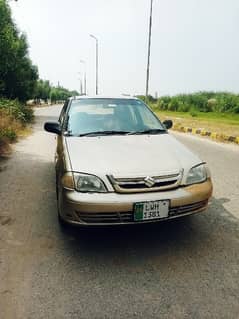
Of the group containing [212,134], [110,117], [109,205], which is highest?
[110,117]

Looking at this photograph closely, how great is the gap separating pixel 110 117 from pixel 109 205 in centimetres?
193

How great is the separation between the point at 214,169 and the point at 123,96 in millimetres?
2791

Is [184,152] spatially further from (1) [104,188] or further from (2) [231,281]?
(2) [231,281]

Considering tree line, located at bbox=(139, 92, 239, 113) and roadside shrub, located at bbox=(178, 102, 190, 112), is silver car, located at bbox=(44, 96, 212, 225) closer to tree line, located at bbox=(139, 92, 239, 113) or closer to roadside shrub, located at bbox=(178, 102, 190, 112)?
tree line, located at bbox=(139, 92, 239, 113)

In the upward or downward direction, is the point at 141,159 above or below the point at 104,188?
above

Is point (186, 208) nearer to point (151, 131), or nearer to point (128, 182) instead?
point (128, 182)

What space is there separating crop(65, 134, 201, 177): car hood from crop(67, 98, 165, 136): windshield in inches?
11.8

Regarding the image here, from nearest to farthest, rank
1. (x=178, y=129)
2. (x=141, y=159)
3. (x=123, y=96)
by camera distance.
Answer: (x=141, y=159) < (x=123, y=96) < (x=178, y=129)

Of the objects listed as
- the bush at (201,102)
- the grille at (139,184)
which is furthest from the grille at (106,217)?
the bush at (201,102)

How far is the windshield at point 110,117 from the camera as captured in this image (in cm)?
422

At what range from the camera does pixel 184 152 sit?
3568 millimetres

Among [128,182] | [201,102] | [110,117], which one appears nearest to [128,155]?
[128,182]

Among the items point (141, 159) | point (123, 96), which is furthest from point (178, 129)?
point (141, 159)

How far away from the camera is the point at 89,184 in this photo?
2.98m
